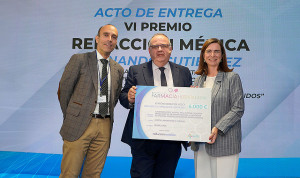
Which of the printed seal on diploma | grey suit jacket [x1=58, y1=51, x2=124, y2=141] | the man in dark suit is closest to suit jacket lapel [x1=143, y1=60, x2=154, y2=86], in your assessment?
the man in dark suit

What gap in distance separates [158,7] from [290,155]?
3088mm

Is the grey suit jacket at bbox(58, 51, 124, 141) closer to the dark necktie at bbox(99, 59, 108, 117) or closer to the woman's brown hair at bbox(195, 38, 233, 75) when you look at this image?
the dark necktie at bbox(99, 59, 108, 117)

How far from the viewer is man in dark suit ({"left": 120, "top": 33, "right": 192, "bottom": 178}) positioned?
214 centimetres

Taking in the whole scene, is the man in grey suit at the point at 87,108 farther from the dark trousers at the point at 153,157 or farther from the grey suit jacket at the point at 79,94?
the dark trousers at the point at 153,157

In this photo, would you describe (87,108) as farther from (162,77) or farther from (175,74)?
(175,74)

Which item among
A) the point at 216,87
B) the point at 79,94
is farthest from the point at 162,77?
the point at 79,94

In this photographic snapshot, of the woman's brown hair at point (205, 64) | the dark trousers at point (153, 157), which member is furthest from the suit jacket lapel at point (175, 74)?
the dark trousers at point (153, 157)

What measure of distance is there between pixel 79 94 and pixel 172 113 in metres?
0.90

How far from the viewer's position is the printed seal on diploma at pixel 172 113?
1.97 meters

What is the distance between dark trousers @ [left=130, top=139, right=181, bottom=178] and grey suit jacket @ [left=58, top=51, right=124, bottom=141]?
47 centimetres

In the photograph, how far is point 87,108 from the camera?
230 cm

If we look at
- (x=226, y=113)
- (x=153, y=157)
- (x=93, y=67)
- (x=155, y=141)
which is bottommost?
(x=153, y=157)

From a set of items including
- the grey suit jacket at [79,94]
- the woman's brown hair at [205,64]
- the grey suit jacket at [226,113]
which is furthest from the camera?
the grey suit jacket at [79,94]

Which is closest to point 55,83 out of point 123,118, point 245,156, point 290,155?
point 123,118
